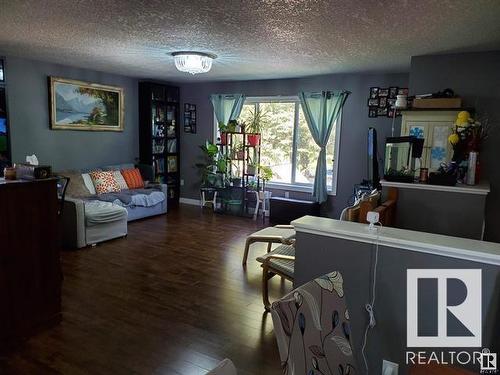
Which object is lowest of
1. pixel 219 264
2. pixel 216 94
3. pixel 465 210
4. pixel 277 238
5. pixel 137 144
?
pixel 219 264

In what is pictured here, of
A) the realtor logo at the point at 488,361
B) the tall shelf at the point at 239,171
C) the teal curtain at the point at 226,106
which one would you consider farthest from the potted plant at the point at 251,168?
the realtor logo at the point at 488,361

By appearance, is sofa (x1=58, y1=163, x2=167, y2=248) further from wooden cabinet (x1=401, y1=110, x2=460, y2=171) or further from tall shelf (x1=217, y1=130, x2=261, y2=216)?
wooden cabinet (x1=401, y1=110, x2=460, y2=171)

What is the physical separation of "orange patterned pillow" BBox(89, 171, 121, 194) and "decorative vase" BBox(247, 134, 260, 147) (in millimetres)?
2311

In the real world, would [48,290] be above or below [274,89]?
below

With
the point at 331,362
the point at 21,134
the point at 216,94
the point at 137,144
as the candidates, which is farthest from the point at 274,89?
the point at 331,362

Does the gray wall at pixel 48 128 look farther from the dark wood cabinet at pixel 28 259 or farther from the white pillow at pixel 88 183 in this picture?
the dark wood cabinet at pixel 28 259

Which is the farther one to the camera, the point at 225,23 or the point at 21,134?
the point at 21,134

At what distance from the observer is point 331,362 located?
4.04 feet

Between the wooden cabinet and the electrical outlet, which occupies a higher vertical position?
the wooden cabinet

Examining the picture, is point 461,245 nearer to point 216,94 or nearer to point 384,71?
point 384,71

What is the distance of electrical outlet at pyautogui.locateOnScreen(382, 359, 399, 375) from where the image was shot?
5.58 feet

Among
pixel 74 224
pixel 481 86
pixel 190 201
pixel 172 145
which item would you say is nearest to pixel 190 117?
pixel 172 145

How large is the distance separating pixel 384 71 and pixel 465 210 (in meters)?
2.77

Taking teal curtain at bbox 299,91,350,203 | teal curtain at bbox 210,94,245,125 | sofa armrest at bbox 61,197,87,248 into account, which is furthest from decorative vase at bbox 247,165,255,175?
sofa armrest at bbox 61,197,87,248
